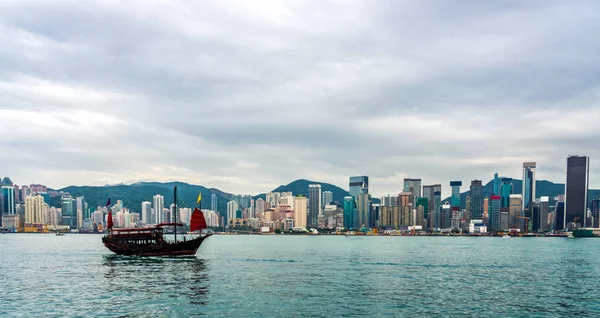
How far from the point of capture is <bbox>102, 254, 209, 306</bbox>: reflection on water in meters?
62.2

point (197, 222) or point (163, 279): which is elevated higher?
point (197, 222)

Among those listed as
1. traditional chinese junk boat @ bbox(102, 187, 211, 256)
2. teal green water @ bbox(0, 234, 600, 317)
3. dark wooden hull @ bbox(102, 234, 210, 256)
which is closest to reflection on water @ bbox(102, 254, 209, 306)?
teal green water @ bbox(0, 234, 600, 317)

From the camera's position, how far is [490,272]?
295 ft

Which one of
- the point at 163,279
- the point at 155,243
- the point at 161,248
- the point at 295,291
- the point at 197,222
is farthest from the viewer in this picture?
the point at 155,243

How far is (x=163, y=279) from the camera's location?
249 ft

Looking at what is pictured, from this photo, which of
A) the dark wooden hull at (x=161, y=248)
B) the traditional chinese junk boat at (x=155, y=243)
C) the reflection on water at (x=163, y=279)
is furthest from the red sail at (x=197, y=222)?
the reflection on water at (x=163, y=279)

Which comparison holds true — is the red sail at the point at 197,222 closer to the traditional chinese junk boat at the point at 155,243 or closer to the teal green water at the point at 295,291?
the traditional chinese junk boat at the point at 155,243

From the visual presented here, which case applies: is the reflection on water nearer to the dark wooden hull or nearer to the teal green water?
the teal green water

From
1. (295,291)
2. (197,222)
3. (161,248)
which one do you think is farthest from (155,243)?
(295,291)

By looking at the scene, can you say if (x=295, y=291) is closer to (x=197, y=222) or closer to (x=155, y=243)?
(x=197, y=222)

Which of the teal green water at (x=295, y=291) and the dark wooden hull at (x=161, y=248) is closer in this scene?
the teal green water at (x=295, y=291)

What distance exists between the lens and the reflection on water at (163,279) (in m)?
62.2

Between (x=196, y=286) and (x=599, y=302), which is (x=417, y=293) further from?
(x=196, y=286)

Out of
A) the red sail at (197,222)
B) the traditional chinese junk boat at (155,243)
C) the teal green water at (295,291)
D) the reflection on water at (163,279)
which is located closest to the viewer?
the teal green water at (295,291)
